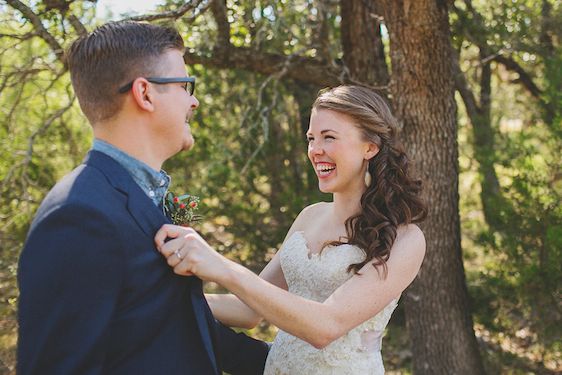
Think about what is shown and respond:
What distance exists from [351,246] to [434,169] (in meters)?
2.61

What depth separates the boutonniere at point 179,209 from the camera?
222 centimetres

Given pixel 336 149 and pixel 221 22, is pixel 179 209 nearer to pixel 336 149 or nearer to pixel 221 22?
pixel 336 149

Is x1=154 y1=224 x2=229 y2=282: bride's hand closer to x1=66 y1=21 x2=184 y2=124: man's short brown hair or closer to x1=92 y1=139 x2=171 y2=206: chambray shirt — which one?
x1=92 y1=139 x2=171 y2=206: chambray shirt

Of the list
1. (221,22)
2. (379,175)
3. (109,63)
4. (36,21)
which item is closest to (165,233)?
(109,63)

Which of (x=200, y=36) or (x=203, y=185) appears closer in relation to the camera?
(x=200, y=36)

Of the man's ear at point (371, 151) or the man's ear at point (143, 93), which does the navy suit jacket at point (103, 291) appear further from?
the man's ear at point (371, 151)

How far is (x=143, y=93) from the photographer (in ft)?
6.44

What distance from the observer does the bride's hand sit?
1.92 meters

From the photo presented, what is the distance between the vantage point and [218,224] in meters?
7.93

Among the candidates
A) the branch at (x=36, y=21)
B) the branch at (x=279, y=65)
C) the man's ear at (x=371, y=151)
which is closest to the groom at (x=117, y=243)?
the man's ear at (x=371, y=151)

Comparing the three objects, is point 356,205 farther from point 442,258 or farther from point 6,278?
point 6,278

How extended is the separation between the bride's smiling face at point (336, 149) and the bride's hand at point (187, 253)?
889mm

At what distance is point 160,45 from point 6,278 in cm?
460

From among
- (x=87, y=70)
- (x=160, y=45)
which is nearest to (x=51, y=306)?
(x=87, y=70)
